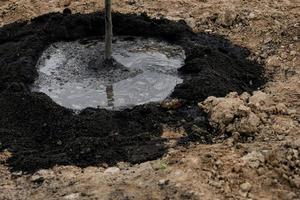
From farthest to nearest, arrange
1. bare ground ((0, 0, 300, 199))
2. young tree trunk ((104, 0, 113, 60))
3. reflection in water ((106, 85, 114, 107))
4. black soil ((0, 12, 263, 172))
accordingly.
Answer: young tree trunk ((104, 0, 113, 60)), reflection in water ((106, 85, 114, 107)), black soil ((0, 12, 263, 172)), bare ground ((0, 0, 300, 199))

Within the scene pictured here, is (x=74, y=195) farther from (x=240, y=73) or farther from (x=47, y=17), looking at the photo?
(x=47, y=17)

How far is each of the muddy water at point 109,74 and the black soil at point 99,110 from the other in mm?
174

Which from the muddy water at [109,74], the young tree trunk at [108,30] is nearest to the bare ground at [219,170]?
the muddy water at [109,74]

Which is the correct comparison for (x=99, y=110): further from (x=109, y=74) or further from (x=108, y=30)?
(x=108, y=30)

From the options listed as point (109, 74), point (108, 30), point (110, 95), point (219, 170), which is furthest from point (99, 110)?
point (219, 170)

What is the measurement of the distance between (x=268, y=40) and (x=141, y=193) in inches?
161

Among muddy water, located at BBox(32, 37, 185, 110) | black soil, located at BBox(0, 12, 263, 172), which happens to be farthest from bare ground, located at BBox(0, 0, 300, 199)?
muddy water, located at BBox(32, 37, 185, 110)

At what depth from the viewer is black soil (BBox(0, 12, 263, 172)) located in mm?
5309

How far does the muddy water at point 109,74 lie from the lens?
6465mm

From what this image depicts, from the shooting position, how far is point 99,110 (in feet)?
19.6

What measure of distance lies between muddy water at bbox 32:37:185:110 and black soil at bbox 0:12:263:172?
174mm

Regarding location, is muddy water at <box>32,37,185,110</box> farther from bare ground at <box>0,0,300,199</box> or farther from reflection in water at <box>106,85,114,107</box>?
bare ground at <box>0,0,300,199</box>

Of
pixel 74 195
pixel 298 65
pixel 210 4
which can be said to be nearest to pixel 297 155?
pixel 74 195

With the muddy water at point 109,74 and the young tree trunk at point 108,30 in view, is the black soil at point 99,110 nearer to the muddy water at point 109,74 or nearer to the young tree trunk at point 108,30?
the muddy water at point 109,74
